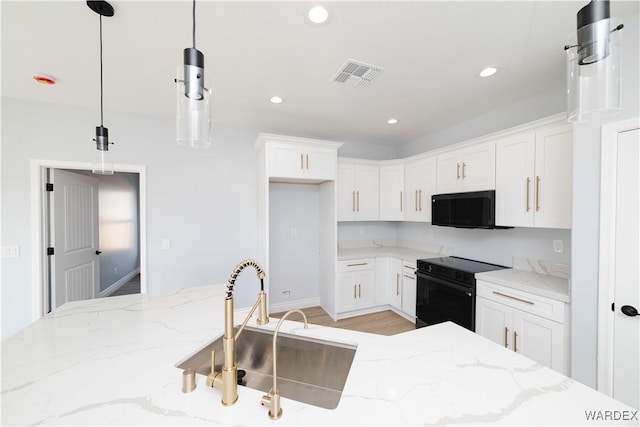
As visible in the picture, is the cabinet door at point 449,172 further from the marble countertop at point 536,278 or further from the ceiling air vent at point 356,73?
the ceiling air vent at point 356,73

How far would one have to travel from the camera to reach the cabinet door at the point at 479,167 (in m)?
2.56

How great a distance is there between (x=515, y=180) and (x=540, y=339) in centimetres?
137

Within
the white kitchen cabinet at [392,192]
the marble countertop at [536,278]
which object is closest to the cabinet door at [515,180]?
the marble countertop at [536,278]

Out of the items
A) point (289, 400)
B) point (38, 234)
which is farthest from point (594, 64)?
point (38, 234)

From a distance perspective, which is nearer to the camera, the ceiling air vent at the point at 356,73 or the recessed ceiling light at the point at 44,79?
the ceiling air vent at the point at 356,73

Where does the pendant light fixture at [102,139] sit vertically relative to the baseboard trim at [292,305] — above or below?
above

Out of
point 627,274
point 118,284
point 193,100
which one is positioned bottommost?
point 118,284

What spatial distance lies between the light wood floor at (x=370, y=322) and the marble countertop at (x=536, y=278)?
4.18ft

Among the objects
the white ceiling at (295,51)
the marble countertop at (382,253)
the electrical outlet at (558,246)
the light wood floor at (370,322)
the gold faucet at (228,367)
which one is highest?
the white ceiling at (295,51)

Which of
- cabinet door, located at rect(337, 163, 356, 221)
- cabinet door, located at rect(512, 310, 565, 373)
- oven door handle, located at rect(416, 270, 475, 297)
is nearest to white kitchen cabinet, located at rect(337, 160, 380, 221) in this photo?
cabinet door, located at rect(337, 163, 356, 221)

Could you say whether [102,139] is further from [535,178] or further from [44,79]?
[535,178]

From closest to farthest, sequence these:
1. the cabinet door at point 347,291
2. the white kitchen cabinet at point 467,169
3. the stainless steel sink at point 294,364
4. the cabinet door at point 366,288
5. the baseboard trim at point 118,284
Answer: the stainless steel sink at point 294,364
the white kitchen cabinet at point 467,169
the cabinet door at point 347,291
the cabinet door at point 366,288
the baseboard trim at point 118,284

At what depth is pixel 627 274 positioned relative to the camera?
1.52 m

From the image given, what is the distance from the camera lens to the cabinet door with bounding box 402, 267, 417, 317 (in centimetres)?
321
